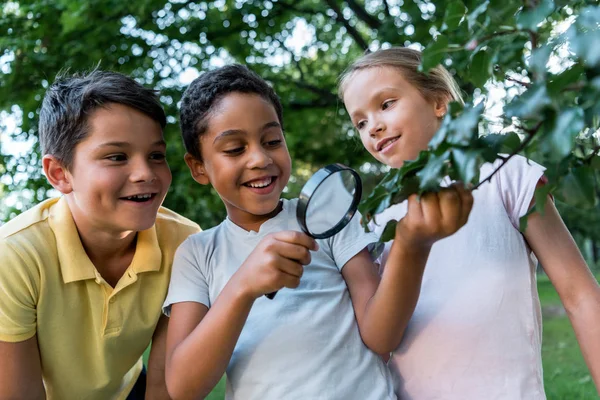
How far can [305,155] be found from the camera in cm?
895

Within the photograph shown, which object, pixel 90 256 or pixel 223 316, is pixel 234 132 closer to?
pixel 223 316

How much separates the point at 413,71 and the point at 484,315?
38.7 inches

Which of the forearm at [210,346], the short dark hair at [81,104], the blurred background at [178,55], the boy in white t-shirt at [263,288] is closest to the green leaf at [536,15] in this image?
the boy in white t-shirt at [263,288]

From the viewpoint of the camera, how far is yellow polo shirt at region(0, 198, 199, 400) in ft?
8.51

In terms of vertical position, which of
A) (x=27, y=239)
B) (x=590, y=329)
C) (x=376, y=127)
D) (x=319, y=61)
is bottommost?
(x=590, y=329)

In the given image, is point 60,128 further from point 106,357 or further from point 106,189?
point 106,357

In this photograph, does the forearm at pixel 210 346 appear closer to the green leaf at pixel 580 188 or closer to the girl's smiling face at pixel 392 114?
the girl's smiling face at pixel 392 114

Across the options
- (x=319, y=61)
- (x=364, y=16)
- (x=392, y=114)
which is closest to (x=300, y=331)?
(x=392, y=114)

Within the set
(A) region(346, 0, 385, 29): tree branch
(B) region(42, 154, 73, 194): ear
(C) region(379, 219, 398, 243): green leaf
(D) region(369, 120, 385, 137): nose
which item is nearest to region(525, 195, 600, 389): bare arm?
(D) region(369, 120, 385, 137): nose

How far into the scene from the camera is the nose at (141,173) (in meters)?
2.59

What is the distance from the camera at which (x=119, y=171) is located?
260cm

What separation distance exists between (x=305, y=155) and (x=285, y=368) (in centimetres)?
682

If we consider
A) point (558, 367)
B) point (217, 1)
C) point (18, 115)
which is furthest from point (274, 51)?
point (558, 367)

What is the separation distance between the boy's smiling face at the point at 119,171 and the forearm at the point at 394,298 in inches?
40.6
